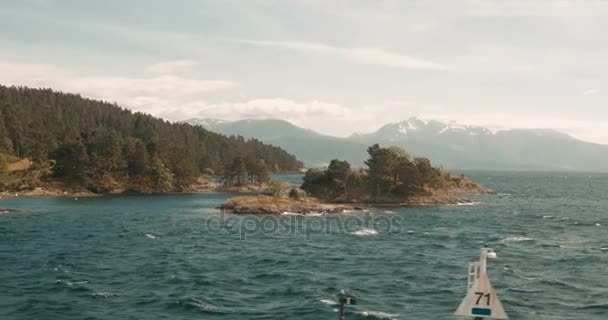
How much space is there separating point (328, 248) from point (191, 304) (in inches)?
1420

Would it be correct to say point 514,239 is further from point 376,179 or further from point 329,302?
point 376,179

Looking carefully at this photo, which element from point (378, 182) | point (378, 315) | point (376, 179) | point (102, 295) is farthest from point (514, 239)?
point (378, 182)

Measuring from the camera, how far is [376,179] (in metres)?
167

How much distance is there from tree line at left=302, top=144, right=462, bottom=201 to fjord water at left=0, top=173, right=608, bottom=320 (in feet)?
138

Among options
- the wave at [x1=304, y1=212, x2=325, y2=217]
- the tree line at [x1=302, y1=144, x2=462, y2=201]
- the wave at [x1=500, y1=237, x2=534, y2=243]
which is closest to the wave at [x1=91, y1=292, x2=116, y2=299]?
the wave at [x1=500, y1=237, x2=534, y2=243]

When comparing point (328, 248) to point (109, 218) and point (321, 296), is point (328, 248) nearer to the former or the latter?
point (321, 296)

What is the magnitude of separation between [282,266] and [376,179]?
103 m

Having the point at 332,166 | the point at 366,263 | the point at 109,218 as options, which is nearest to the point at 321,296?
the point at 366,263

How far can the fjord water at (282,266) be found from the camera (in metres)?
47.3

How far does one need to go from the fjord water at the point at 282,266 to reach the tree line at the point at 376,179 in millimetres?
42037

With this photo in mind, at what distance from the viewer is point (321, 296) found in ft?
169

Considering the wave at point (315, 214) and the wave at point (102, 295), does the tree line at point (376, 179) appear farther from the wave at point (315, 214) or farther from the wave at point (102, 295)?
the wave at point (102, 295)

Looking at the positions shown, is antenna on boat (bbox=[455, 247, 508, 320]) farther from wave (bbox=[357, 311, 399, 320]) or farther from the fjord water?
the fjord water

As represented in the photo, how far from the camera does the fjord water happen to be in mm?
47312
